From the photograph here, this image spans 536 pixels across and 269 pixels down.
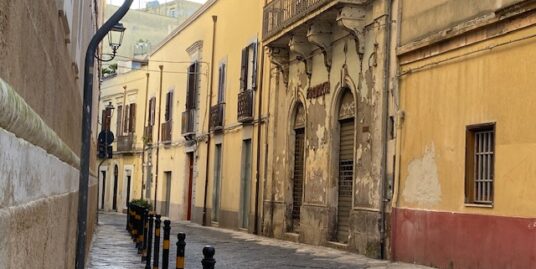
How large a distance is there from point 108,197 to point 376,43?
117 feet

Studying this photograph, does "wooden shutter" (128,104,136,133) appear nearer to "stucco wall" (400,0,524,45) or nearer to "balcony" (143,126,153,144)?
"balcony" (143,126,153,144)

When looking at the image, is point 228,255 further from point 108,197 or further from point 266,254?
point 108,197

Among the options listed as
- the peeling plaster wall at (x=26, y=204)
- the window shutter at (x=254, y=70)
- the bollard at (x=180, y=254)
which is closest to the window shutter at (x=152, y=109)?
the window shutter at (x=254, y=70)

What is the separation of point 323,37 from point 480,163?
7417 millimetres

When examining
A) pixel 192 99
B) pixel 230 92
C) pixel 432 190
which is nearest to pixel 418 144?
pixel 432 190

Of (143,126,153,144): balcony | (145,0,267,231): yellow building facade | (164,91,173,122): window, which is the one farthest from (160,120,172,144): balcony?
(143,126,153,144): balcony

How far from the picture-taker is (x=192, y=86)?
3338cm

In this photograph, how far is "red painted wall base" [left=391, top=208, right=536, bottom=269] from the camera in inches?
418

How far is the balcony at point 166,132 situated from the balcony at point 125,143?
6.84 m

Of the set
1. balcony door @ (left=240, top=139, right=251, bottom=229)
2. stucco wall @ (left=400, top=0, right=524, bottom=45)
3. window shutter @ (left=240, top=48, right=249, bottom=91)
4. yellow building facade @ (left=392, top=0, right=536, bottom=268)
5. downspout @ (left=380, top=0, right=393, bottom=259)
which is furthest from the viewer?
window shutter @ (left=240, top=48, right=249, bottom=91)

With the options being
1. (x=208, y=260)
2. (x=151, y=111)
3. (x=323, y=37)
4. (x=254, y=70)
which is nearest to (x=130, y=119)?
(x=151, y=111)

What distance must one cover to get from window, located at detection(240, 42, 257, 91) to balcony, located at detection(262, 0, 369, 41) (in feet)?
9.05

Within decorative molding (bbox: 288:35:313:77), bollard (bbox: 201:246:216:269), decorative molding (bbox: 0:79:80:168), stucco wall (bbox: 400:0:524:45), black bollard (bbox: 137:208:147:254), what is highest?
decorative molding (bbox: 288:35:313:77)

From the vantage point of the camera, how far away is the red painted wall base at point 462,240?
1062 cm
